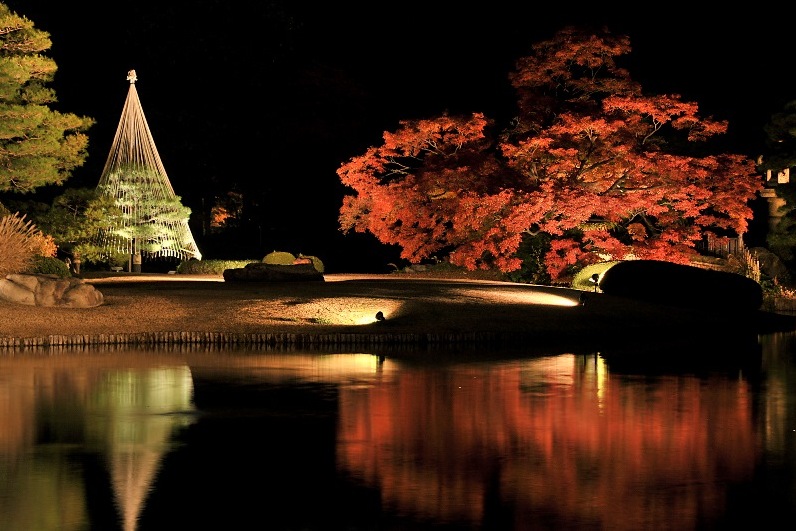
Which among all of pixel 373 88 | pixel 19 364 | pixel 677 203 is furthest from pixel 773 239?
pixel 19 364

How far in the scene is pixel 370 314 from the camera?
23062mm

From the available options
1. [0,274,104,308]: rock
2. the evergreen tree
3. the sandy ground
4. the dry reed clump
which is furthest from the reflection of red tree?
the evergreen tree

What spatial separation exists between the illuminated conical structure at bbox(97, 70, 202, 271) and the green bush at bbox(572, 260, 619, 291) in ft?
43.1

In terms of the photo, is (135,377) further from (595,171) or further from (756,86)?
(756,86)

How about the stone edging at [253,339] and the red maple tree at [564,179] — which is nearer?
the stone edging at [253,339]

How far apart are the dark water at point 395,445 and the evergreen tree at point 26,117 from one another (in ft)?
38.6

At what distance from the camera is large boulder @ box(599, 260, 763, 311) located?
90.6 feet

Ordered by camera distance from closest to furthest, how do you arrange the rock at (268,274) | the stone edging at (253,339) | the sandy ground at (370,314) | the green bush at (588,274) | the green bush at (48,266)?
the stone edging at (253,339) < the sandy ground at (370,314) < the green bush at (48,266) < the rock at (268,274) < the green bush at (588,274)

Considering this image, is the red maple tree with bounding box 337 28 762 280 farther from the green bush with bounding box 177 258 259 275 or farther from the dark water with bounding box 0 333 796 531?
the dark water with bounding box 0 333 796 531

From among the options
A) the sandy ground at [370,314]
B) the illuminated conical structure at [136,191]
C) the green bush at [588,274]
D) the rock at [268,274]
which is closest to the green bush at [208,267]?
the illuminated conical structure at [136,191]

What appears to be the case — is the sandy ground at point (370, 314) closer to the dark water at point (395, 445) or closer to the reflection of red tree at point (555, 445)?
the dark water at point (395, 445)

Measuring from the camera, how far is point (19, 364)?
17.7 meters

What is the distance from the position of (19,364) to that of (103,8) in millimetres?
27977

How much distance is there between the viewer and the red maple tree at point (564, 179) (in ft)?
98.9
